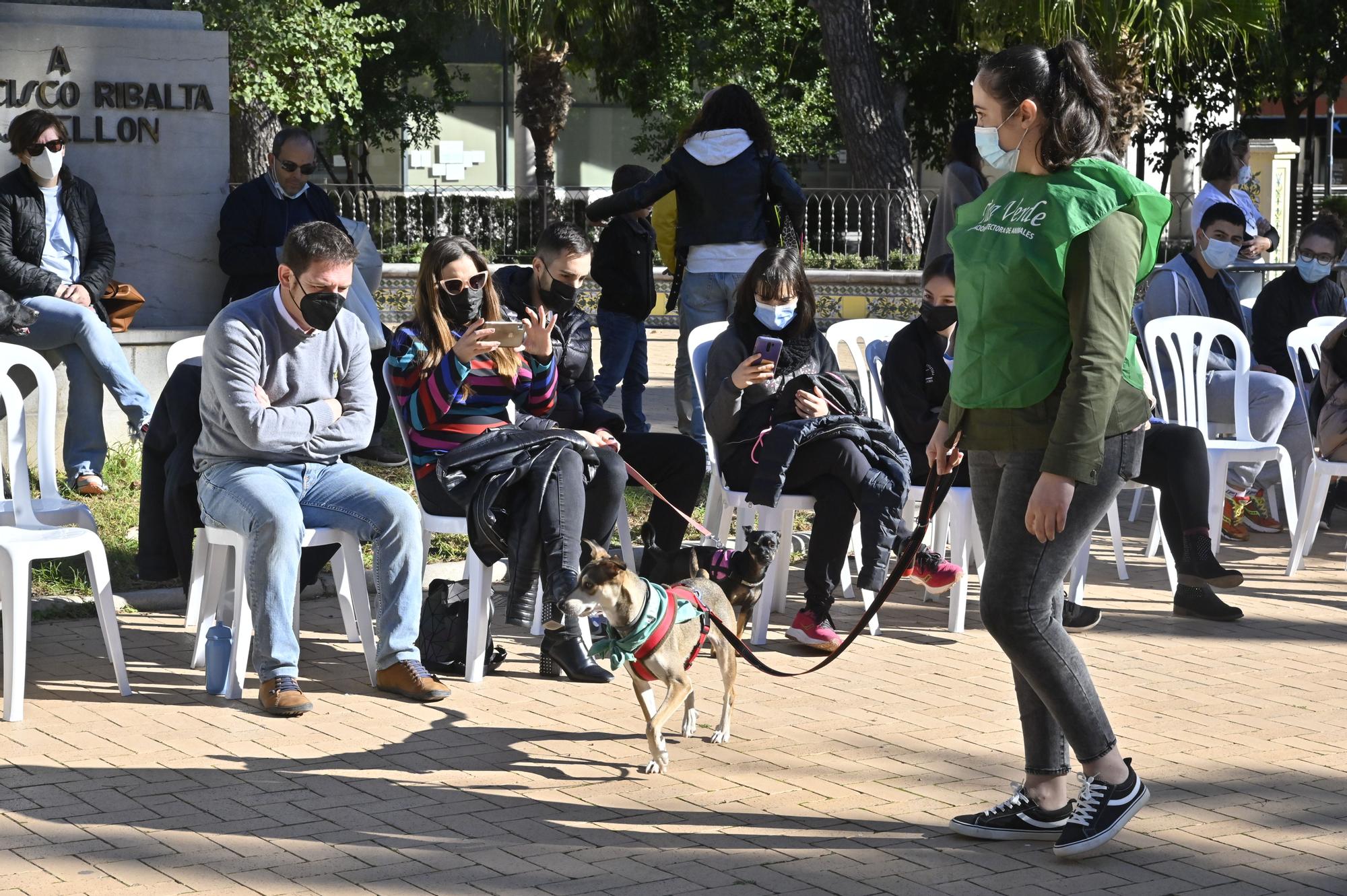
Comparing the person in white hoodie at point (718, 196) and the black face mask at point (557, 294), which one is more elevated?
the person in white hoodie at point (718, 196)

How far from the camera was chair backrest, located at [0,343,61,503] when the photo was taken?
589cm

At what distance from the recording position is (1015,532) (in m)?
4.07

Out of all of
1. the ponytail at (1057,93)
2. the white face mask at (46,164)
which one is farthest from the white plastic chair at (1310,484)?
the white face mask at (46,164)

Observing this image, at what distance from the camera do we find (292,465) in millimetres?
5906

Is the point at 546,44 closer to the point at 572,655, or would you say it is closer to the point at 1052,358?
the point at 572,655

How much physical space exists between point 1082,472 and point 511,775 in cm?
193

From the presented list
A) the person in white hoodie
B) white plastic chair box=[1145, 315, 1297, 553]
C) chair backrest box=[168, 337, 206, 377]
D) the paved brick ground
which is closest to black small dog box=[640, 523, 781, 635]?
the paved brick ground

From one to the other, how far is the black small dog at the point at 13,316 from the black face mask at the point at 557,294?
3012 millimetres

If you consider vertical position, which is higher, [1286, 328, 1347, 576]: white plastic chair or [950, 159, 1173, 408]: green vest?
[950, 159, 1173, 408]: green vest

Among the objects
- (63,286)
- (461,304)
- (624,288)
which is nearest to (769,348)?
(461,304)

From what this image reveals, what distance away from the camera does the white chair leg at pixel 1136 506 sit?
9.15m

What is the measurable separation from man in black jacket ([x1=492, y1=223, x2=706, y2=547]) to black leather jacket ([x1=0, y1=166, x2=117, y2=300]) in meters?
2.90

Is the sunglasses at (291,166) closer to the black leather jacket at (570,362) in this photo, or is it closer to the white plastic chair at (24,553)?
the black leather jacket at (570,362)

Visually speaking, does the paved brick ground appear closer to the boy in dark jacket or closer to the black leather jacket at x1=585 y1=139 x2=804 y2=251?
the black leather jacket at x1=585 y1=139 x2=804 y2=251
